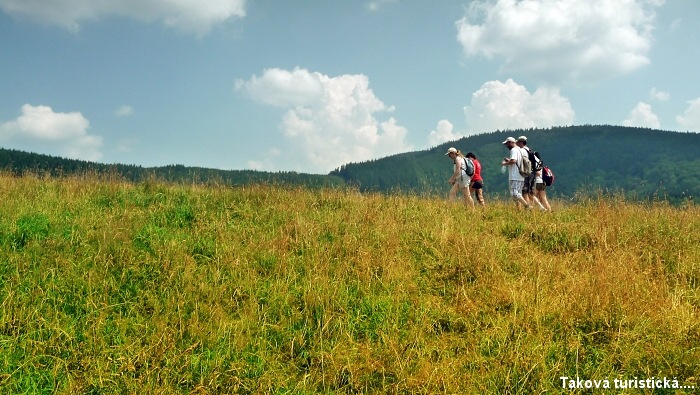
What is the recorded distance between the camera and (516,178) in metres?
11.6

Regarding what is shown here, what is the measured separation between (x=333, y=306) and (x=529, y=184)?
29.7 ft

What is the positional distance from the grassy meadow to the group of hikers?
386cm

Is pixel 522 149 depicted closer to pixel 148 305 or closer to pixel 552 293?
pixel 552 293

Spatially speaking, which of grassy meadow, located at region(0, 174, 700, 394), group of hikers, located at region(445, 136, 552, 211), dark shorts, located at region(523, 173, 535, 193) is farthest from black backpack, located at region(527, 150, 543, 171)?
grassy meadow, located at region(0, 174, 700, 394)

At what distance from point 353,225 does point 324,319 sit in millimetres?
3168

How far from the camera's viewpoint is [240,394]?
3459mm

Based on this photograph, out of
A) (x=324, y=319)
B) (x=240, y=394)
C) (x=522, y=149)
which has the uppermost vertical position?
(x=522, y=149)

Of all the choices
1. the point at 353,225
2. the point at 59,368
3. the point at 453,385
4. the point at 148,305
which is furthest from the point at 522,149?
the point at 59,368

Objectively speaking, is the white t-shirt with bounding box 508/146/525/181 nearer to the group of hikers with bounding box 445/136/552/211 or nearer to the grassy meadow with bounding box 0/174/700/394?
the group of hikers with bounding box 445/136/552/211

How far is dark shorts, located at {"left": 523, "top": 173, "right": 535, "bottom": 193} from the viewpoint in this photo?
11.7 m

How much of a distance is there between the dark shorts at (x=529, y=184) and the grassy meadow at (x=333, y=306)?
4051 millimetres

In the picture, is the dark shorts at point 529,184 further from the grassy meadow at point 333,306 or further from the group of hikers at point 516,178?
the grassy meadow at point 333,306

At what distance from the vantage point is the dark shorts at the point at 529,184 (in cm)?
1170

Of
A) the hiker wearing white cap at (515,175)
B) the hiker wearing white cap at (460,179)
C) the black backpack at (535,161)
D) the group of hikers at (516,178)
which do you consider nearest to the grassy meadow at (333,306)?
the hiker wearing white cap at (515,175)
